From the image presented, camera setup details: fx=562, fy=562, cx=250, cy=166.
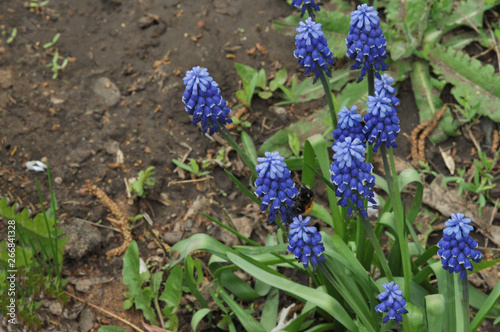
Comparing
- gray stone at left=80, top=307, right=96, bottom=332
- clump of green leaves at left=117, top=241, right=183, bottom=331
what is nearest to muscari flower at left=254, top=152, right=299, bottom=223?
clump of green leaves at left=117, top=241, right=183, bottom=331

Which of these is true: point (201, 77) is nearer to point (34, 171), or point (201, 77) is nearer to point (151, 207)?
point (151, 207)

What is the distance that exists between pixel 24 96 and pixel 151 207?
1.87 m

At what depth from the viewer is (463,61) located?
534 cm

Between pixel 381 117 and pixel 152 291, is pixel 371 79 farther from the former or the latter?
pixel 152 291

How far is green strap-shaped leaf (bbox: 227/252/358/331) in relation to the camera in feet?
11.0

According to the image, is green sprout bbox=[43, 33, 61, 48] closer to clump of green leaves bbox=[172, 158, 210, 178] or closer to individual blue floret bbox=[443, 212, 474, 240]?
clump of green leaves bbox=[172, 158, 210, 178]

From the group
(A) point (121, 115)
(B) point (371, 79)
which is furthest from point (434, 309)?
(A) point (121, 115)

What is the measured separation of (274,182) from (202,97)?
2.03 feet

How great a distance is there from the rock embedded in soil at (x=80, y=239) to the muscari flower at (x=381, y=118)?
2.72 meters

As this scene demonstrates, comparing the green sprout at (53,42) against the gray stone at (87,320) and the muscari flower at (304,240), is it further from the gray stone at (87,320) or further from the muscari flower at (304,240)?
the muscari flower at (304,240)

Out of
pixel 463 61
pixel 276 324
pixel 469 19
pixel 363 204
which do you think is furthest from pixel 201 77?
pixel 469 19

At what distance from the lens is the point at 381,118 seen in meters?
2.80

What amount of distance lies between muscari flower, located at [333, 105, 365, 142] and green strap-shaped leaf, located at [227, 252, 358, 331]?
1004 millimetres

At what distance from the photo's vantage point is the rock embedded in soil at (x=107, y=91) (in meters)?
5.64
